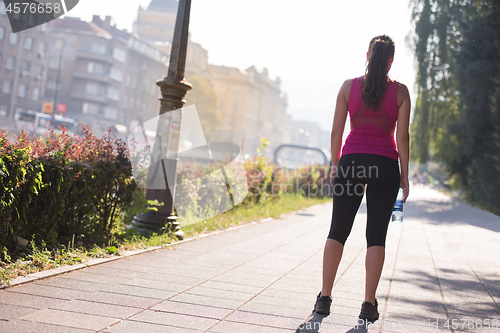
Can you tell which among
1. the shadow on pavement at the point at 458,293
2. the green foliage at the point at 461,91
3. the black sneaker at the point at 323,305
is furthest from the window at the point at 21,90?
the black sneaker at the point at 323,305

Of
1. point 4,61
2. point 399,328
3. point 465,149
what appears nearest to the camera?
point 399,328

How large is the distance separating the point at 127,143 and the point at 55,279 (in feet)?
7.29

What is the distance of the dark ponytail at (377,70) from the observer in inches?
138

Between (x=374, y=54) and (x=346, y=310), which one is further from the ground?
(x=374, y=54)

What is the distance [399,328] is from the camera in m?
3.40

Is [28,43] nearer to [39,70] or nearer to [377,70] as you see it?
[39,70]

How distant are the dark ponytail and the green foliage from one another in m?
17.1

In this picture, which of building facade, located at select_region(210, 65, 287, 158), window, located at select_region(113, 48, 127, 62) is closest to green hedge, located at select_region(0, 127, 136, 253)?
window, located at select_region(113, 48, 127, 62)

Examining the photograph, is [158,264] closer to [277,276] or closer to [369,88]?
[277,276]

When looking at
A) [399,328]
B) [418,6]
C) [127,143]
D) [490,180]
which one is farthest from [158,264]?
[418,6]

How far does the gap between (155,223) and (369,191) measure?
371 centimetres

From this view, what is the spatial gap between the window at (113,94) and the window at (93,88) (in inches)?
69.2

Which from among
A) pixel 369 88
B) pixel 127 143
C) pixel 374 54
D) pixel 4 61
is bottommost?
pixel 127 143

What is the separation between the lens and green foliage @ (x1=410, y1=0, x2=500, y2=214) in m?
20.7
